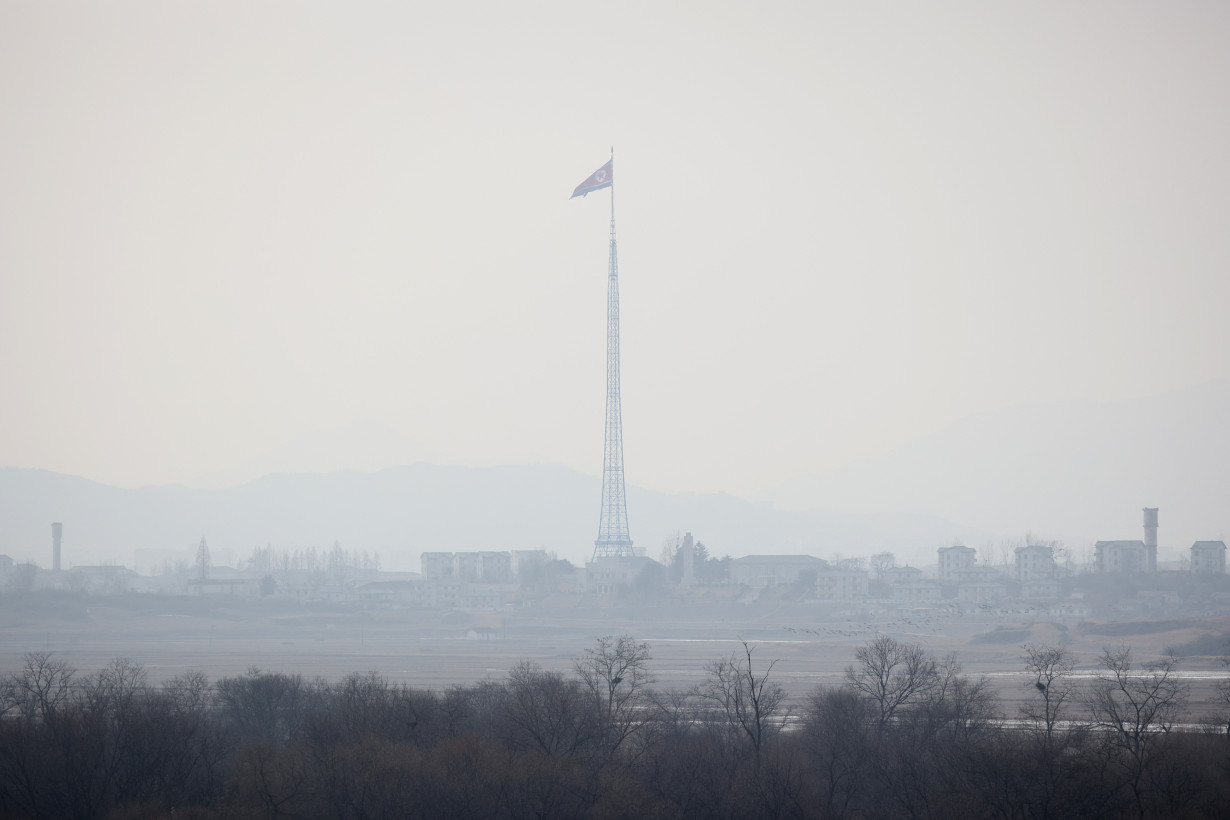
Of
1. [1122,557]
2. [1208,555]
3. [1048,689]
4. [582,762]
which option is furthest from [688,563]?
[582,762]

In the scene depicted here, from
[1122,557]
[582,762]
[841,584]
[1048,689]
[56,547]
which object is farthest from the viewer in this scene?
[56,547]

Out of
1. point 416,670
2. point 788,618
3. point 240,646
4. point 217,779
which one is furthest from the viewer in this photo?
point 788,618

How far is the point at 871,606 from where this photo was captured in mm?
113938

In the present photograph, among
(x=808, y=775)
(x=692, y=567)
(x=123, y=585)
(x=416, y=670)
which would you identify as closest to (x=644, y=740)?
(x=808, y=775)

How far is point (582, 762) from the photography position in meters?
37.4

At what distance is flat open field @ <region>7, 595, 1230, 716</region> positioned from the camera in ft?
236

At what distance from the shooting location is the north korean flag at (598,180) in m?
113

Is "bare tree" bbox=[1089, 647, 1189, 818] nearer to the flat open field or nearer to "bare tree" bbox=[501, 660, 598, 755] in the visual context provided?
the flat open field

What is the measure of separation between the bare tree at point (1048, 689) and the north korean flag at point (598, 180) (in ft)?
170

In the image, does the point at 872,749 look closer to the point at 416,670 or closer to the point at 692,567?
the point at 416,670

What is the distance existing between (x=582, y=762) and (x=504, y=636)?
6544cm

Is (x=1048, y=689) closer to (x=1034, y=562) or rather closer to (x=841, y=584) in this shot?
(x=841, y=584)

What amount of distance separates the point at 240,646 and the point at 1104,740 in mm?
68687

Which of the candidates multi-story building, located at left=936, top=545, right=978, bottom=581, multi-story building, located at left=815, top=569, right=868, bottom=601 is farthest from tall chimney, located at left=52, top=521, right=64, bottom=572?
→ multi-story building, located at left=936, top=545, right=978, bottom=581
